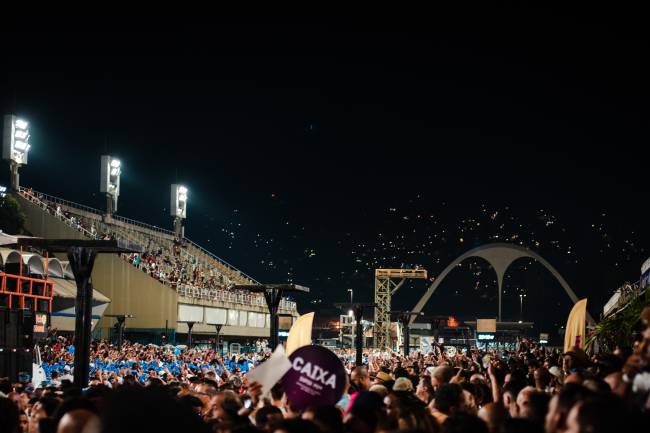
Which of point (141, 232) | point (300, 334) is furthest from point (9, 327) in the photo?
point (141, 232)

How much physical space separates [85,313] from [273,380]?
7.78 m

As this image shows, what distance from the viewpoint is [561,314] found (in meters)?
116

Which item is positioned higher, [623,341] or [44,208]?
[44,208]

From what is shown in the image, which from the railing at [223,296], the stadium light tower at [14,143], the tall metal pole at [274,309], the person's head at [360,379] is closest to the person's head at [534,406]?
the person's head at [360,379]

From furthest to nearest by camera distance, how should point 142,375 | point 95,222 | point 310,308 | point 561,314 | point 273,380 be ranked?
point 561,314 < point 310,308 < point 95,222 < point 142,375 < point 273,380

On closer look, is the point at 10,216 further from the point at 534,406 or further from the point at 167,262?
the point at 534,406

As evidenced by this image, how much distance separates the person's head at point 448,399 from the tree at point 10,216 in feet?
139

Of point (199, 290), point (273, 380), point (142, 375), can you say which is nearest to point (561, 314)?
point (199, 290)

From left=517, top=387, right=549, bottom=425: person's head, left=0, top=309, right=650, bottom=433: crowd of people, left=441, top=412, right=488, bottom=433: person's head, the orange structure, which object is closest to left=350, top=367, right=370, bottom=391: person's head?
left=0, top=309, right=650, bottom=433: crowd of people

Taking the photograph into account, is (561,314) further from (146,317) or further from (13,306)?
(13,306)

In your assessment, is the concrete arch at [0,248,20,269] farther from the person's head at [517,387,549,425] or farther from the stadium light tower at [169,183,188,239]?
the stadium light tower at [169,183,188,239]

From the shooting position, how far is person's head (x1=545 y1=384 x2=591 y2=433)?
4332 mm

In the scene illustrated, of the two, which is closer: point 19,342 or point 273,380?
point 273,380

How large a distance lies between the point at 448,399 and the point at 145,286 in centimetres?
4667
